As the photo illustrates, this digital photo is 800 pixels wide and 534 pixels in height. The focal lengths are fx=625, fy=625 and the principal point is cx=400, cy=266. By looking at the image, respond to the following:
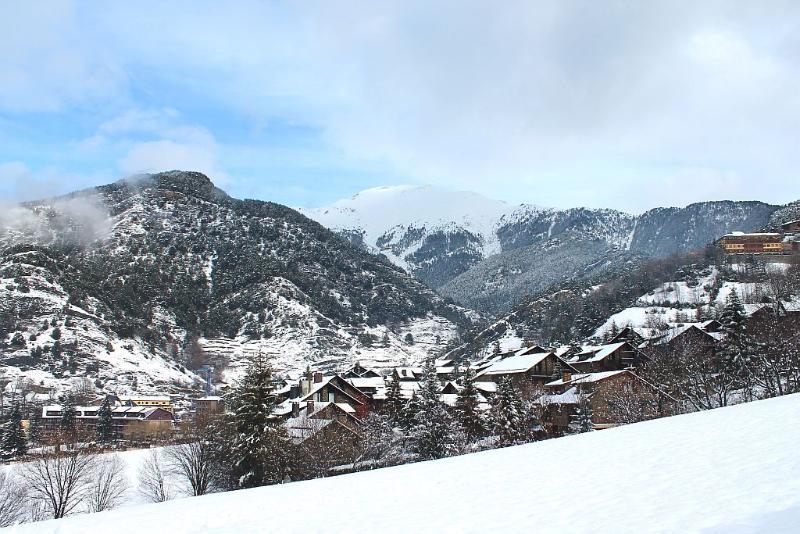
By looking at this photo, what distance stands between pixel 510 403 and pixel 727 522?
4577 cm

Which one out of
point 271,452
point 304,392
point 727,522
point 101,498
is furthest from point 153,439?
point 727,522

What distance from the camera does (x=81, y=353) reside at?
18150 centimetres

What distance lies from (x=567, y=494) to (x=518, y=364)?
3015 inches

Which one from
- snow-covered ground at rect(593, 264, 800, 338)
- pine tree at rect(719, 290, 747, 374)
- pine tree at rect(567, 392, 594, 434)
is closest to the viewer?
pine tree at rect(719, 290, 747, 374)

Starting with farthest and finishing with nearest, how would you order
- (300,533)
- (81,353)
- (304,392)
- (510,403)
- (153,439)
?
(81,353)
(153,439)
(304,392)
(510,403)
(300,533)

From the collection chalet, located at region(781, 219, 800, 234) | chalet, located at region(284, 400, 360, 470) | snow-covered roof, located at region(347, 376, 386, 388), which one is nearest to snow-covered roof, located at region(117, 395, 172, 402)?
snow-covered roof, located at region(347, 376, 386, 388)

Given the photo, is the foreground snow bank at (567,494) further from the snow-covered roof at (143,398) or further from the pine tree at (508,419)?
the snow-covered roof at (143,398)

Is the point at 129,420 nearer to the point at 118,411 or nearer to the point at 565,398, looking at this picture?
the point at 118,411

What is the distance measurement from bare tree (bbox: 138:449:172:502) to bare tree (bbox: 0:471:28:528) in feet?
29.8

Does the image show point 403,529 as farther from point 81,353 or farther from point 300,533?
point 81,353

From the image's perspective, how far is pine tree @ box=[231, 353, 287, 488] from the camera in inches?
1753

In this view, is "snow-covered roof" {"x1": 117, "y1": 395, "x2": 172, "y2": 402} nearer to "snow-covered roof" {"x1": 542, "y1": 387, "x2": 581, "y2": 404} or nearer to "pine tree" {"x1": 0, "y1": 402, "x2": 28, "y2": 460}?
"pine tree" {"x1": 0, "y1": 402, "x2": 28, "y2": 460}

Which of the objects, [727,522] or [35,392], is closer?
[727,522]

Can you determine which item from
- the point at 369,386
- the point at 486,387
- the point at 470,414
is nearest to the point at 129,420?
the point at 369,386
